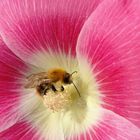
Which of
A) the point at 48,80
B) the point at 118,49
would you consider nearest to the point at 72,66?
the point at 48,80

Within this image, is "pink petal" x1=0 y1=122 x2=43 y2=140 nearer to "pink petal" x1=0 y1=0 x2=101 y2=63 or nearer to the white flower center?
the white flower center

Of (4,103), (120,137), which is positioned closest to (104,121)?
(120,137)

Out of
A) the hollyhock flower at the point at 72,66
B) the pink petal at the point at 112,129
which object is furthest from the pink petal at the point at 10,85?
the pink petal at the point at 112,129

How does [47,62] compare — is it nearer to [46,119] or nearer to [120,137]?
[46,119]

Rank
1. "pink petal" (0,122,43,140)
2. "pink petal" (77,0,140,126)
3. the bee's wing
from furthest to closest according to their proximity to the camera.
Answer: "pink petal" (0,122,43,140)
the bee's wing
"pink petal" (77,0,140,126)

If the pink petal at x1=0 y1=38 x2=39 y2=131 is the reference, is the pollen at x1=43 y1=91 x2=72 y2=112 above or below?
below

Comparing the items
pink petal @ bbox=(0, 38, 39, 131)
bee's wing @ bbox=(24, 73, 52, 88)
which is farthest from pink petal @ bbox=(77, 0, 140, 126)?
pink petal @ bbox=(0, 38, 39, 131)

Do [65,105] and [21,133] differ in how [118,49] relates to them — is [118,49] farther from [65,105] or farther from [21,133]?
[21,133]
